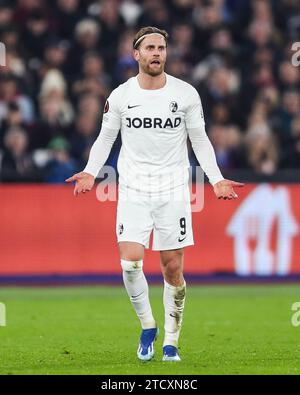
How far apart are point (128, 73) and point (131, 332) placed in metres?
7.98

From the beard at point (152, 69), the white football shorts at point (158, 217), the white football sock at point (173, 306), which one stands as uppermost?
the beard at point (152, 69)

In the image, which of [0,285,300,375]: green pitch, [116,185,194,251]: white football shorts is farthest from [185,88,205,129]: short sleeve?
[0,285,300,375]: green pitch

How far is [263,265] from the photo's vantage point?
58.9 feet

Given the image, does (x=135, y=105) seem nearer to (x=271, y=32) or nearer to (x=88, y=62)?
(x=88, y=62)

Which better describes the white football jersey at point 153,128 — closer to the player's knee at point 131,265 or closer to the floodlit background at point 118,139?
the player's knee at point 131,265

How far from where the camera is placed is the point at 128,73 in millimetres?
19844

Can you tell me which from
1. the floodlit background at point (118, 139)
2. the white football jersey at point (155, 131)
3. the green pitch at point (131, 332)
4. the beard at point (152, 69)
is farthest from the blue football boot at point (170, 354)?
the floodlit background at point (118, 139)

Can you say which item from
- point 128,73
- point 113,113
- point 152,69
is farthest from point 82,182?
point 128,73

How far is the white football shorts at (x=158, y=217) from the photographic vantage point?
399 inches

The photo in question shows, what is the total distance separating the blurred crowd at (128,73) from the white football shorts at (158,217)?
7.94 meters

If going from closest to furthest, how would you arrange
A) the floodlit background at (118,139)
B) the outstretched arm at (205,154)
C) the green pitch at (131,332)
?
the green pitch at (131,332) → the outstretched arm at (205,154) → the floodlit background at (118,139)

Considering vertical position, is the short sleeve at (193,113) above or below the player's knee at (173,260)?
above

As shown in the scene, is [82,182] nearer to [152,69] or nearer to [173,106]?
[173,106]
